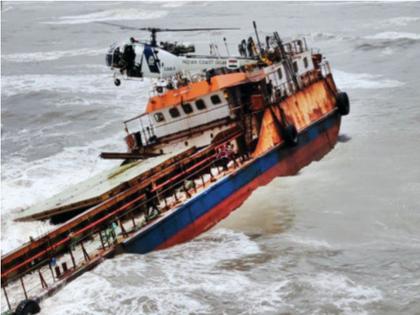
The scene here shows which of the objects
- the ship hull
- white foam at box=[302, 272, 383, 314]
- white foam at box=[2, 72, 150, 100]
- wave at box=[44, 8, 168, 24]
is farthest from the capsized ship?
wave at box=[44, 8, 168, 24]

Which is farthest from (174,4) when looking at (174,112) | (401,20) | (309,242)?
(309,242)

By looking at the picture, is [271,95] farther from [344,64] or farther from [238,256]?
[344,64]

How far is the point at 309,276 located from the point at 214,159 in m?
5.99

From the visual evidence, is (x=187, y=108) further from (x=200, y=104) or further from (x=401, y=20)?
(x=401, y=20)

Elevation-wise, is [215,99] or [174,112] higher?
[215,99]

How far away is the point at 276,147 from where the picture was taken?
19.2 metres

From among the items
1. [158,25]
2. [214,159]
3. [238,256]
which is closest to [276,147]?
[214,159]

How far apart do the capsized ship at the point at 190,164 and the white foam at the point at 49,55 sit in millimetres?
36016

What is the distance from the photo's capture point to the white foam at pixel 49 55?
5578 cm

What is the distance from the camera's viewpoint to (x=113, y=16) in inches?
3492

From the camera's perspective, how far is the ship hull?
15039mm

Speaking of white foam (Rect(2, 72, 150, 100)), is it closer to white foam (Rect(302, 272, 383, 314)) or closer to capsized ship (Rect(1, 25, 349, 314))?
capsized ship (Rect(1, 25, 349, 314))

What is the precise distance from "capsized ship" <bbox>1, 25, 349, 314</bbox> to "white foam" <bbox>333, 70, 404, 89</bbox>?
1032 cm

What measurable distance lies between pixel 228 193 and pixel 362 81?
Answer: 20381 millimetres
